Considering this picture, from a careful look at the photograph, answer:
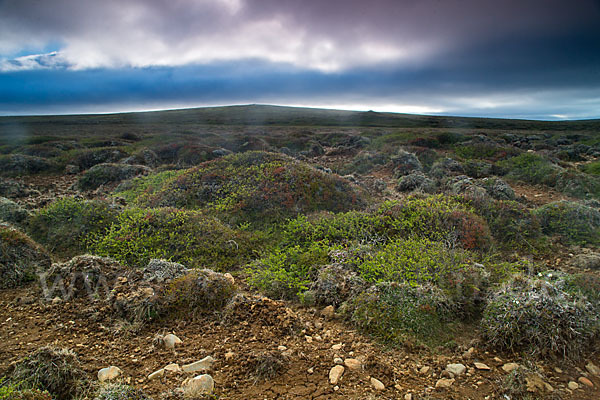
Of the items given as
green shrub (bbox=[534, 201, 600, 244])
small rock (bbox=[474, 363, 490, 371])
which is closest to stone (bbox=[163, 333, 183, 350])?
small rock (bbox=[474, 363, 490, 371])

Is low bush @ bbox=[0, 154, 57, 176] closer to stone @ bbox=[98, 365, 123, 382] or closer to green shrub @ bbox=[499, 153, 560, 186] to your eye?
stone @ bbox=[98, 365, 123, 382]

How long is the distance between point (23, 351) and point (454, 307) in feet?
14.6

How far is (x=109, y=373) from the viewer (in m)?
2.79

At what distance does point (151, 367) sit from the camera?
2.94 metres

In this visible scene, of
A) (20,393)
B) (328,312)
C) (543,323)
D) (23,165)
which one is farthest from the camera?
(23,165)

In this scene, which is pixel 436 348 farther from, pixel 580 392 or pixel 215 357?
pixel 215 357

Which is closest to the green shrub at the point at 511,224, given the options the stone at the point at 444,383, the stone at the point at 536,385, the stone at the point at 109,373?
the stone at the point at 536,385

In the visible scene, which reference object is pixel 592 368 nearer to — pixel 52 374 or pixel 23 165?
pixel 52 374

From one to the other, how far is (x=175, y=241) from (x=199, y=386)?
3.71 m

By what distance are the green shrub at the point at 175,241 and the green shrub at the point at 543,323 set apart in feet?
12.7

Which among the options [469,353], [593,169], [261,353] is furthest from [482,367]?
[593,169]

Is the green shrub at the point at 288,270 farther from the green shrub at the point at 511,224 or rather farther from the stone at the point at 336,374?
the green shrub at the point at 511,224

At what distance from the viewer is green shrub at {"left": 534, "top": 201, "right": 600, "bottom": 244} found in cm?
655

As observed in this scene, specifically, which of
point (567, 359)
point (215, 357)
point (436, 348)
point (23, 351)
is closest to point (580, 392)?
point (567, 359)
